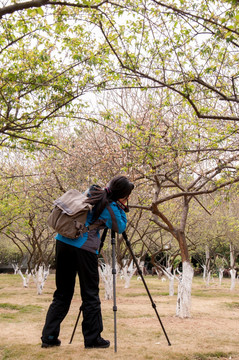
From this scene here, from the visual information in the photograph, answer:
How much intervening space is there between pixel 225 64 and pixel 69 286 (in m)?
5.51

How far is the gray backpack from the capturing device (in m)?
4.26

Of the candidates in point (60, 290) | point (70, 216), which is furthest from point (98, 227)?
point (60, 290)

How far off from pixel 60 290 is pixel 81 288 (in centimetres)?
28

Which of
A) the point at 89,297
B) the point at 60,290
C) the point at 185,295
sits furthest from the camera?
the point at 185,295

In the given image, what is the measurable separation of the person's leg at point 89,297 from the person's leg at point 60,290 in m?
0.18

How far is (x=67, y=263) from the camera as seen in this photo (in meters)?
4.52

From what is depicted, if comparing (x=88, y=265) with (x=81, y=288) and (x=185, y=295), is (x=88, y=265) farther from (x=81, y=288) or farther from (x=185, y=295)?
(x=185, y=295)

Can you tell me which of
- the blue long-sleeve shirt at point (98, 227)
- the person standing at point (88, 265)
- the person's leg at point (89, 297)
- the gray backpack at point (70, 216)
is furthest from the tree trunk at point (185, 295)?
the gray backpack at point (70, 216)

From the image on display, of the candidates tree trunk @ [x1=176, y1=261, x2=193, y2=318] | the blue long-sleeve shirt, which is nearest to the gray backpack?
the blue long-sleeve shirt

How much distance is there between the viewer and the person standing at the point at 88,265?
14.4ft

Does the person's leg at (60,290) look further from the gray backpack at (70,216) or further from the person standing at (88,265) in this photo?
the gray backpack at (70,216)

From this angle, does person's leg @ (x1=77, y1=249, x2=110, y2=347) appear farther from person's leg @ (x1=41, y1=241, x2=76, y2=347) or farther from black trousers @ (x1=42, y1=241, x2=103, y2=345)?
person's leg @ (x1=41, y1=241, x2=76, y2=347)

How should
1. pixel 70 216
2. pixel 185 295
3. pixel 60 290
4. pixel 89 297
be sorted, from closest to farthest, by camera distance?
pixel 70 216 → pixel 89 297 → pixel 60 290 → pixel 185 295

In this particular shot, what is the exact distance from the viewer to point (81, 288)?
4.46 metres
